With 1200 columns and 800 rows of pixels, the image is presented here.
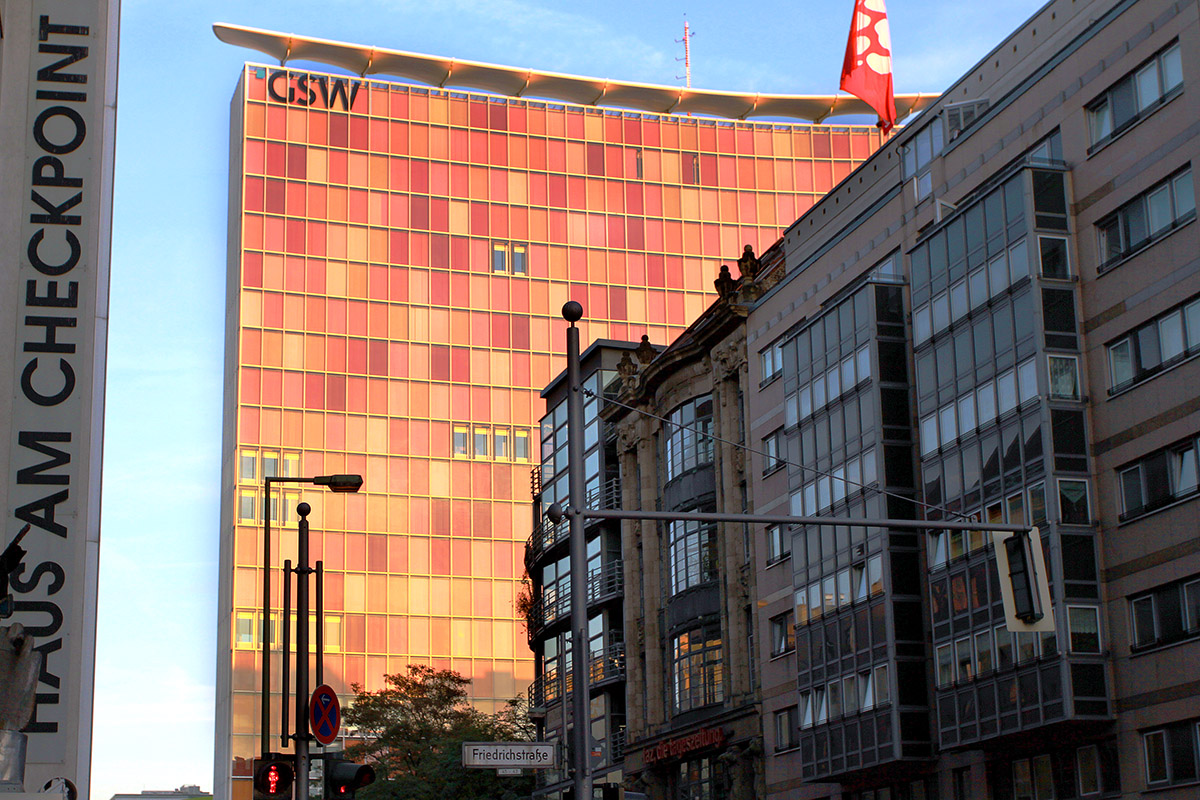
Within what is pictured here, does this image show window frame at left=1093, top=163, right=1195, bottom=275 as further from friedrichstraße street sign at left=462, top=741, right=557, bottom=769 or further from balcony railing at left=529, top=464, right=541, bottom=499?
balcony railing at left=529, top=464, right=541, bottom=499

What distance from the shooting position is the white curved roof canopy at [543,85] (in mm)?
107000

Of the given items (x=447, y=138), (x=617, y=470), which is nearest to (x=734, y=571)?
(x=617, y=470)

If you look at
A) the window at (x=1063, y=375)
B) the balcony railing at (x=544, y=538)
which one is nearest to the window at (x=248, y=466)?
the balcony railing at (x=544, y=538)

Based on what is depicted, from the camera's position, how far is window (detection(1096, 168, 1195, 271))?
36.2 m

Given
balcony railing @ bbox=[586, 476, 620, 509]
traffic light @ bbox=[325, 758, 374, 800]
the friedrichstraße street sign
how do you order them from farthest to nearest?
balcony railing @ bbox=[586, 476, 620, 509]
traffic light @ bbox=[325, 758, 374, 800]
the friedrichstraße street sign

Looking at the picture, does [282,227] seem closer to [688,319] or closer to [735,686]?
[688,319]

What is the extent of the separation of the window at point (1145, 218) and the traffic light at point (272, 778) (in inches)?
868

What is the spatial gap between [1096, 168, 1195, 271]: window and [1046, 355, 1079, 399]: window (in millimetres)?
2253

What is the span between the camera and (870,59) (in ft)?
191

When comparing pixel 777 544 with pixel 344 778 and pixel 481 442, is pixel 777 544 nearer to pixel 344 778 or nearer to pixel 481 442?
pixel 344 778

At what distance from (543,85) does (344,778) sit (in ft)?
301

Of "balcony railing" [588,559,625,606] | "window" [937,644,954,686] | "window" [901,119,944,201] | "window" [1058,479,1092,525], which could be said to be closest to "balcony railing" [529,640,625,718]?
"balcony railing" [588,559,625,606]

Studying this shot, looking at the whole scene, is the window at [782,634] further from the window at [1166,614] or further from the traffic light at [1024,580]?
the traffic light at [1024,580]

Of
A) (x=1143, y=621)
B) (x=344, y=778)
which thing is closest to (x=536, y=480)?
(x=1143, y=621)
